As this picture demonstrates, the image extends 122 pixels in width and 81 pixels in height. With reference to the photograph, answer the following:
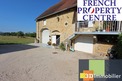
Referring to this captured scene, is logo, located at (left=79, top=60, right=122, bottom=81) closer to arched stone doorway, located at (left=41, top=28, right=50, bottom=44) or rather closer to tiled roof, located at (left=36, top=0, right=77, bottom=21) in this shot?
tiled roof, located at (left=36, top=0, right=77, bottom=21)

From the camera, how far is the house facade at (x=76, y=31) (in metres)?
13.7

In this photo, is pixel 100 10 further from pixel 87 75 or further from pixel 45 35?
pixel 45 35

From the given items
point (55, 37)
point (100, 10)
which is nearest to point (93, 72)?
point (100, 10)

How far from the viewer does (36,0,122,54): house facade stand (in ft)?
45.1

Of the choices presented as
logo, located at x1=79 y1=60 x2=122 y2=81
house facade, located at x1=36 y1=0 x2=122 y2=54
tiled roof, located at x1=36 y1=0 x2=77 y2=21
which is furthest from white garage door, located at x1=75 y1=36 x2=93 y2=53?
logo, located at x1=79 y1=60 x2=122 y2=81

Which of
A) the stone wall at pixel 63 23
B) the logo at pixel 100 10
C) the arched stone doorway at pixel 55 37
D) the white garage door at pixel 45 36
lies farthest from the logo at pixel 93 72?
the white garage door at pixel 45 36

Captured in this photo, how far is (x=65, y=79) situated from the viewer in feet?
22.7

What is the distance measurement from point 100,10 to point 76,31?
1239cm

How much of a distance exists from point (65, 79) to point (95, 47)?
358 inches

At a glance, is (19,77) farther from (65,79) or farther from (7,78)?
(65,79)

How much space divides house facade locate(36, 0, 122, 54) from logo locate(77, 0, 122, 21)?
7.84 meters

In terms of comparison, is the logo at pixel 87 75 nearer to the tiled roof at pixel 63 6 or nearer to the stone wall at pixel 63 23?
the tiled roof at pixel 63 6

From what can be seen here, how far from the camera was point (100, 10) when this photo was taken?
5.01 metres

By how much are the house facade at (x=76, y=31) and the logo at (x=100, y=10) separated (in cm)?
784
